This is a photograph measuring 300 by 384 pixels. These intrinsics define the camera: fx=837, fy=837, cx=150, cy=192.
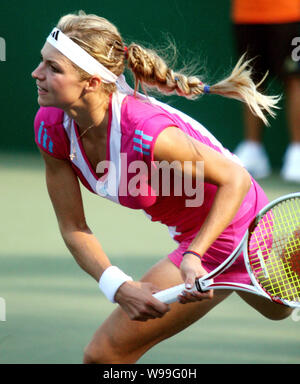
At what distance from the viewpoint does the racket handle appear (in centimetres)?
219

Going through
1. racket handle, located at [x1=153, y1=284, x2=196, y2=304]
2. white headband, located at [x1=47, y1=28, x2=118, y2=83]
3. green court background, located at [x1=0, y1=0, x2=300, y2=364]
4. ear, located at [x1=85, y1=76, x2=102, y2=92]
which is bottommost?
green court background, located at [x1=0, y1=0, x2=300, y2=364]

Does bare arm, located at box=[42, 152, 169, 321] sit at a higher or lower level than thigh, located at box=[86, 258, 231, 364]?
higher

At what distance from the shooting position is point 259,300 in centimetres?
245

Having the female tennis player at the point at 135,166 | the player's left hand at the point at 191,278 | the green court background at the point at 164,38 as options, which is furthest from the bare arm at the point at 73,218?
the green court background at the point at 164,38

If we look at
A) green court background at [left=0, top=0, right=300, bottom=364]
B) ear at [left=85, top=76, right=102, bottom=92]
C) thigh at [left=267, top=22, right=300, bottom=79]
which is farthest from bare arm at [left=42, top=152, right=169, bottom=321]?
thigh at [left=267, top=22, right=300, bottom=79]

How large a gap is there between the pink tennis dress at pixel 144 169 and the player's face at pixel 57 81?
0.11 meters

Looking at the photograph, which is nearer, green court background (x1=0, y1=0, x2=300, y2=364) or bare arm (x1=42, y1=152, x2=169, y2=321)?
bare arm (x1=42, y1=152, x2=169, y2=321)

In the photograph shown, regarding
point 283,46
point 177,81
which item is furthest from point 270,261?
point 283,46

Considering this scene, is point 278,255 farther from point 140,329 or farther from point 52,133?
point 52,133

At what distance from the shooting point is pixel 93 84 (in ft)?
7.30

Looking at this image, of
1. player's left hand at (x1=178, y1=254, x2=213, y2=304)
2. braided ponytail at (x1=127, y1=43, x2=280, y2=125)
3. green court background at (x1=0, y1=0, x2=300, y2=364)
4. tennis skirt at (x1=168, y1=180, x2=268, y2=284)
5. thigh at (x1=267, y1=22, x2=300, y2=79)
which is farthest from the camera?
thigh at (x1=267, y1=22, x2=300, y2=79)

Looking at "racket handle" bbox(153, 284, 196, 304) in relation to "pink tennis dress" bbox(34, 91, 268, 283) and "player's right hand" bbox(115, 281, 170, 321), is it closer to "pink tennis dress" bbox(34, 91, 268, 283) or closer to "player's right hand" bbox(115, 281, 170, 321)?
"player's right hand" bbox(115, 281, 170, 321)

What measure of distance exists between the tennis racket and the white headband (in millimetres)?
575

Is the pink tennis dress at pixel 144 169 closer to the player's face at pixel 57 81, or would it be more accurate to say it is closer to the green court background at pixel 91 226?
the player's face at pixel 57 81
